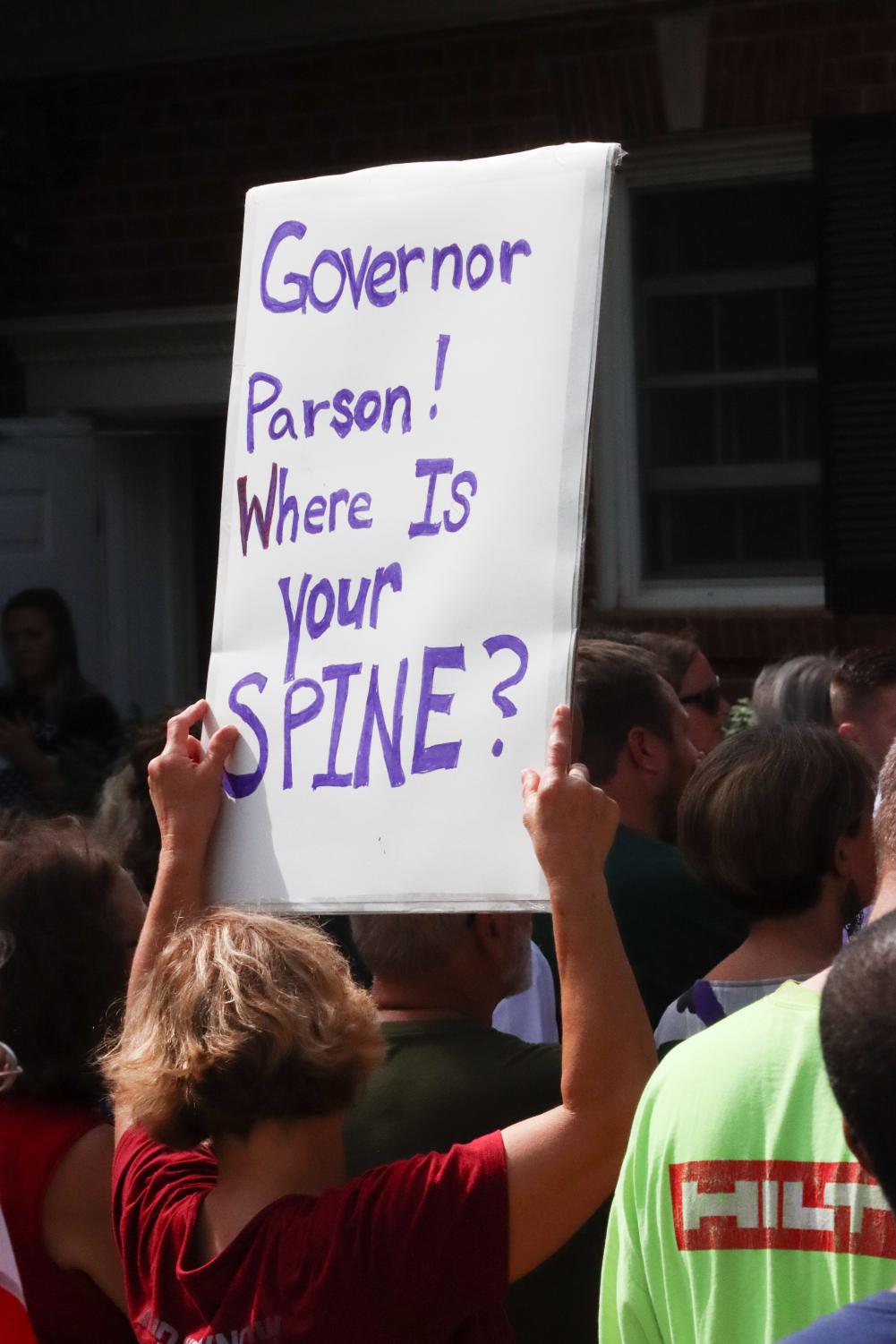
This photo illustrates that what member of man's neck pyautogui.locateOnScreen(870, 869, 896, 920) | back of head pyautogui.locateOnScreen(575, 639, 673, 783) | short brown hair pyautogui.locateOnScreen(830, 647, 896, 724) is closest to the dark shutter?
short brown hair pyautogui.locateOnScreen(830, 647, 896, 724)

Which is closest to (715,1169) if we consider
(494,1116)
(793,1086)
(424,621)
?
(793,1086)

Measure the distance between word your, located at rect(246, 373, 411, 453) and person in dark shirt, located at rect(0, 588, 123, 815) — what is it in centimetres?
350

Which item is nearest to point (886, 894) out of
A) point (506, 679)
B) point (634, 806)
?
point (506, 679)

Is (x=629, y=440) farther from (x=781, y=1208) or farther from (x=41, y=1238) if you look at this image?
(x=781, y=1208)

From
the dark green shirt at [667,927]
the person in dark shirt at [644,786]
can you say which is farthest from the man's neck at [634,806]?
the dark green shirt at [667,927]

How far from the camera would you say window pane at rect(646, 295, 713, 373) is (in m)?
6.75

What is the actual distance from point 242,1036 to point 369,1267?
0.25 meters

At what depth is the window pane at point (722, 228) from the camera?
657 cm

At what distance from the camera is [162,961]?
1.84 meters

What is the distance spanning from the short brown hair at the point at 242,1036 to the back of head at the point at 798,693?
9.21 ft

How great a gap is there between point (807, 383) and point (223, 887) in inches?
199

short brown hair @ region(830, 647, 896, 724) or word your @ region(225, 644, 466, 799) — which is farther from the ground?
short brown hair @ region(830, 647, 896, 724)

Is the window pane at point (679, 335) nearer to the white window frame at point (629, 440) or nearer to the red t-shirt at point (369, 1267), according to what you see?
the white window frame at point (629, 440)

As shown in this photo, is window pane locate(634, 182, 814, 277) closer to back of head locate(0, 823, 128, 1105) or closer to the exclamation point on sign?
the exclamation point on sign
